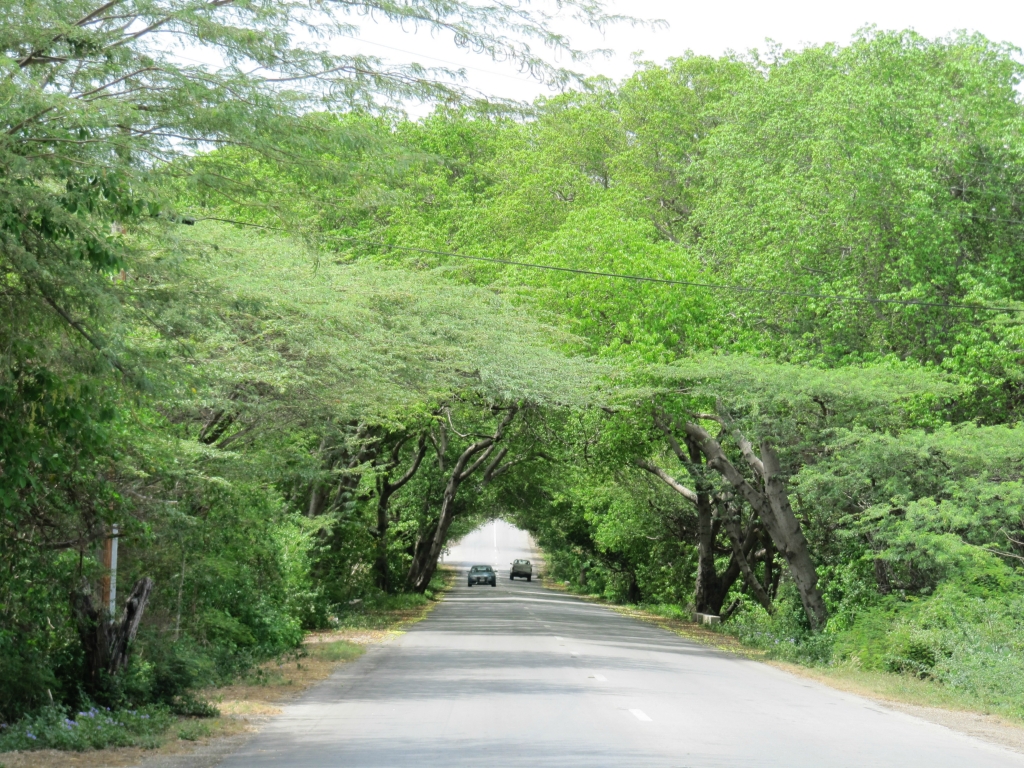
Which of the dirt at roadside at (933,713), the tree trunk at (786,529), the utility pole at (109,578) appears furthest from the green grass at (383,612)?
the utility pole at (109,578)

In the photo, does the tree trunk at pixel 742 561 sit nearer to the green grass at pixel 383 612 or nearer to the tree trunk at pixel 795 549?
the tree trunk at pixel 795 549

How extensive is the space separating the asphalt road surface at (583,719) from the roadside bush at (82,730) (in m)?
1.08

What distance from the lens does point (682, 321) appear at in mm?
29391

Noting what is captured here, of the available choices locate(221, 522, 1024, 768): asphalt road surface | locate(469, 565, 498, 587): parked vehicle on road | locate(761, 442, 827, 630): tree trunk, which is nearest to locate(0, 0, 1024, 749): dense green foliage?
locate(761, 442, 827, 630): tree trunk

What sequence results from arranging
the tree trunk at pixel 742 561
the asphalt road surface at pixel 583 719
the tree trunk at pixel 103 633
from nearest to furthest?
the asphalt road surface at pixel 583 719 → the tree trunk at pixel 103 633 → the tree trunk at pixel 742 561

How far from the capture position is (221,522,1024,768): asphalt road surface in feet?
33.6

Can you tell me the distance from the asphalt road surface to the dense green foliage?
204 cm

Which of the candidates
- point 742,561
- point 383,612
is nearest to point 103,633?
point 383,612

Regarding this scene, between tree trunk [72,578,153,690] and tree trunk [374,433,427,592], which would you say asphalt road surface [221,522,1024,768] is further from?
tree trunk [374,433,427,592]

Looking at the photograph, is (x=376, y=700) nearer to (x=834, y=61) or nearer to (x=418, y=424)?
(x=418, y=424)

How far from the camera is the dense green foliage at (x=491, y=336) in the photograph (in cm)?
888

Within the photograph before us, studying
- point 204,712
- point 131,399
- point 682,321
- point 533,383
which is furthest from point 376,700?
point 682,321

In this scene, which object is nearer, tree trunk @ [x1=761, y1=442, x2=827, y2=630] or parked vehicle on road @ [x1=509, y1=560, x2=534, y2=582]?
tree trunk @ [x1=761, y1=442, x2=827, y2=630]

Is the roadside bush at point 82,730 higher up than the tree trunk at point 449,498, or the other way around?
the tree trunk at point 449,498
